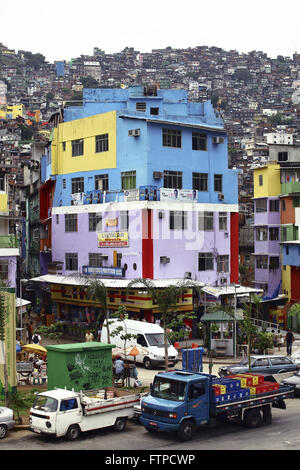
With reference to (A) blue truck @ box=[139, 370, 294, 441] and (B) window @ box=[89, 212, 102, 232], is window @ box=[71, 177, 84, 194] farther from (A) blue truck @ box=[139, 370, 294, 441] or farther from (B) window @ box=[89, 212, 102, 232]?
(A) blue truck @ box=[139, 370, 294, 441]

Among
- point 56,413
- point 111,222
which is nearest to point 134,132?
point 111,222

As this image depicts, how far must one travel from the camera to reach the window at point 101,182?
1949 inches

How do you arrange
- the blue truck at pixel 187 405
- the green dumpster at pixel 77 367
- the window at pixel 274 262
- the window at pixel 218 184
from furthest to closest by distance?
the window at pixel 274 262, the window at pixel 218 184, the green dumpster at pixel 77 367, the blue truck at pixel 187 405

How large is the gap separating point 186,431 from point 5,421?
5.71 m

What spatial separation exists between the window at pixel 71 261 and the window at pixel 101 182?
17.8 feet

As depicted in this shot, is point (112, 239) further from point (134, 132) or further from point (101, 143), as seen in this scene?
point (134, 132)

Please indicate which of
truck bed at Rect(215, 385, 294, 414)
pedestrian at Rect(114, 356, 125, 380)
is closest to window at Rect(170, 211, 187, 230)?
pedestrian at Rect(114, 356, 125, 380)

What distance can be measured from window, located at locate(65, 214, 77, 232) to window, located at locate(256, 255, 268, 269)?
1728 centimetres

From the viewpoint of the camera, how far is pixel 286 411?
25.9 metres

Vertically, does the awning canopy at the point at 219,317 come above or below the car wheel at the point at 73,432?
above

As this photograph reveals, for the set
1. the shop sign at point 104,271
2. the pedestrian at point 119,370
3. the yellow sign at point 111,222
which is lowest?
the pedestrian at point 119,370

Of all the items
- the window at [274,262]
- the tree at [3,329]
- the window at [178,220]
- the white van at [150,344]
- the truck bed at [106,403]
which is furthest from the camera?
the window at [274,262]

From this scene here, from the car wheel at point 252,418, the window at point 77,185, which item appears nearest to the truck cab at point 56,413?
the car wheel at point 252,418

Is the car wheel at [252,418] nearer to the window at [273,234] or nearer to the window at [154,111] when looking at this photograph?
the window at [154,111]
